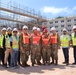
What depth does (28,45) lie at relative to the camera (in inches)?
341

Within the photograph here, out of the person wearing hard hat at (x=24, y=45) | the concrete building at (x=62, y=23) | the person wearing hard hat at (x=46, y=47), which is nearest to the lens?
the person wearing hard hat at (x=24, y=45)

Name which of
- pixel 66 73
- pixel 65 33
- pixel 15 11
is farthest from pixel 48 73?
pixel 15 11

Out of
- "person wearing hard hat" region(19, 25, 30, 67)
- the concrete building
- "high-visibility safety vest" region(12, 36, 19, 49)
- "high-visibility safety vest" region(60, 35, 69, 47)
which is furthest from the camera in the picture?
the concrete building

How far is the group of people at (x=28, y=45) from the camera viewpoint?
8.37 m

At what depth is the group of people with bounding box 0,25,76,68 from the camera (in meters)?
8.37

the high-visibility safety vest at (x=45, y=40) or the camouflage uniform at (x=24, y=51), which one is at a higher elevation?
the high-visibility safety vest at (x=45, y=40)

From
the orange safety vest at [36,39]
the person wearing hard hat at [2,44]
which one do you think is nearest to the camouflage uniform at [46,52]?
the orange safety vest at [36,39]

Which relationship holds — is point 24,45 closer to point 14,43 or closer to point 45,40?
point 14,43

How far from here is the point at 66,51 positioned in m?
9.18

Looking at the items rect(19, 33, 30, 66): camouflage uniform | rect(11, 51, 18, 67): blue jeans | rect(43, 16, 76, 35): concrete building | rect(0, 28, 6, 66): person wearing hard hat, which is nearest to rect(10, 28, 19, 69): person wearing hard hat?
rect(11, 51, 18, 67): blue jeans

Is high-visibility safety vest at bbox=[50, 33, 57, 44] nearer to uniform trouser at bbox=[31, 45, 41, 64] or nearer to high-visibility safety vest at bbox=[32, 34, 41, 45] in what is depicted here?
high-visibility safety vest at bbox=[32, 34, 41, 45]

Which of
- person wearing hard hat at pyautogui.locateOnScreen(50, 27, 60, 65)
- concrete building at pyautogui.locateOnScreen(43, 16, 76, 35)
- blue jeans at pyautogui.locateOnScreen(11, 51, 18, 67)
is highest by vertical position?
concrete building at pyautogui.locateOnScreen(43, 16, 76, 35)

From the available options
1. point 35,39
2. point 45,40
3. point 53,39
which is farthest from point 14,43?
point 53,39

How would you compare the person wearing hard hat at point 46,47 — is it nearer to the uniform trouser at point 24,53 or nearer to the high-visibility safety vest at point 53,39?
the high-visibility safety vest at point 53,39
